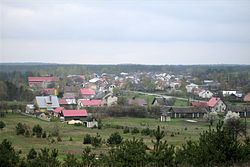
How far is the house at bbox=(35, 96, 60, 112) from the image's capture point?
61.2 m

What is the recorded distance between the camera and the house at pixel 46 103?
61222mm

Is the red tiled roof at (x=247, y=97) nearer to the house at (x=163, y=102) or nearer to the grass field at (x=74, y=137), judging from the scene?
the house at (x=163, y=102)

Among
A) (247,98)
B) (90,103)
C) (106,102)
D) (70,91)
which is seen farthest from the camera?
(70,91)

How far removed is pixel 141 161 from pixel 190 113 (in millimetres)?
42355

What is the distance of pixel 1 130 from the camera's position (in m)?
37.1

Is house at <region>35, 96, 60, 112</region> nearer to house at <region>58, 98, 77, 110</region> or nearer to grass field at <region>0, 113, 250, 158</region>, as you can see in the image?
house at <region>58, 98, 77, 110</region>

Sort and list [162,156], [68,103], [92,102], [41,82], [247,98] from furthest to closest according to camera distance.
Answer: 1. [41,82]
2. [247,98]
3. [68,103]
4. [92,102]
5. [162,156]

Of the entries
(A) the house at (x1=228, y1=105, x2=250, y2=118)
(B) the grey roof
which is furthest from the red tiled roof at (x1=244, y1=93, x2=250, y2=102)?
(B) the grey roof

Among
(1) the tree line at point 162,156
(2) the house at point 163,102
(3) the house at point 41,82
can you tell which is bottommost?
(2) the house at point 163,102

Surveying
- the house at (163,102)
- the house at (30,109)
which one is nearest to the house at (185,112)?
the house at (163,102)

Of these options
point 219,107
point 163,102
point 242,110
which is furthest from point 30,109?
point 242,110

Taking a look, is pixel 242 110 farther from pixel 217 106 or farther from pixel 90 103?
pixel 90 103

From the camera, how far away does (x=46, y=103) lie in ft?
205

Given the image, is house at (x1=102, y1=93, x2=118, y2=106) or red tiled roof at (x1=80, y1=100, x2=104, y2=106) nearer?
red tiled roof at (x1=80, y1=100, x2=104, y2=106)
